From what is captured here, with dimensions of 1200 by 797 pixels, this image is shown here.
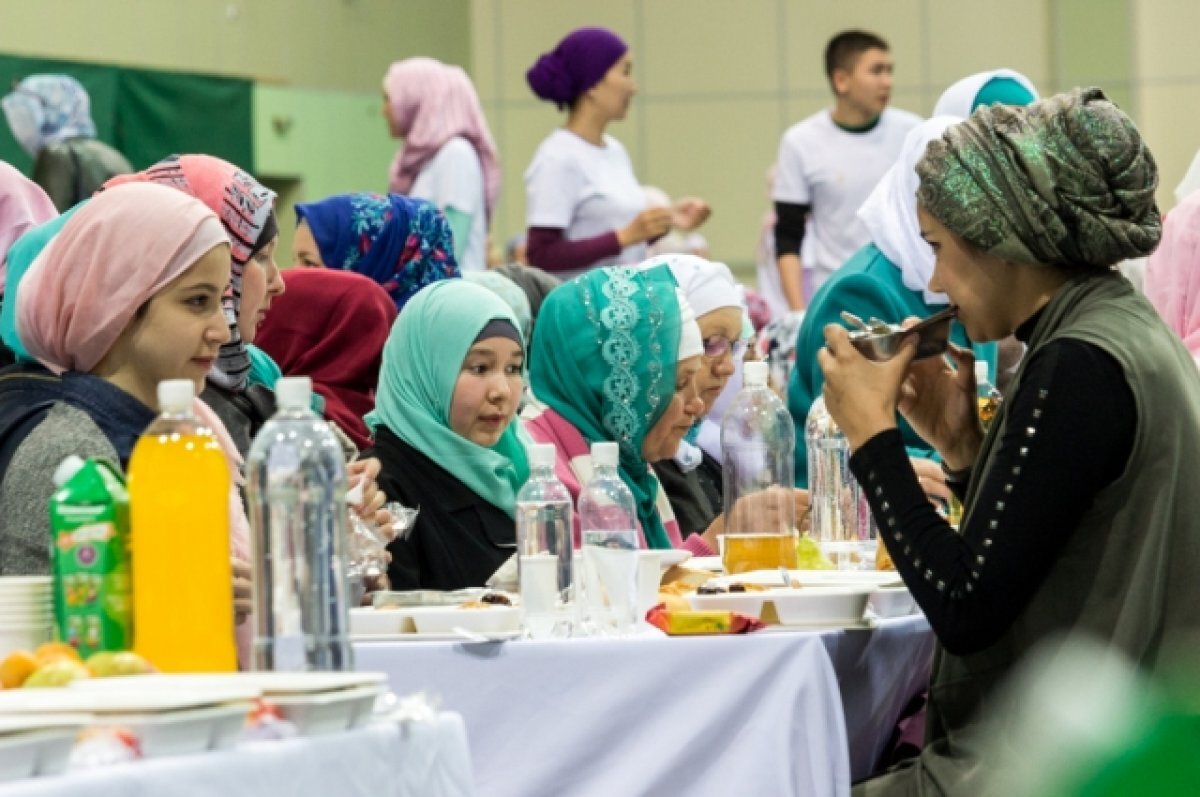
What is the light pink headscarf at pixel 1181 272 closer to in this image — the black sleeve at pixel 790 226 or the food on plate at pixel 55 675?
the food on plate at pixel 55 675

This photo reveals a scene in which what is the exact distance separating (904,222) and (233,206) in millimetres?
1723

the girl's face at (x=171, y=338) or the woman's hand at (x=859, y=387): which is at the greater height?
the girl's face at (x=171, y=338)

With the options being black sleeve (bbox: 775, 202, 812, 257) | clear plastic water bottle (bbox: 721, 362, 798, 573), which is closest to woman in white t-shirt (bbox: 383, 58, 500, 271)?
black sleeve (bbox: 775, 202, 812, 257)

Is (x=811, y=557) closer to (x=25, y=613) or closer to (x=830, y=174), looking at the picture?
(x=25, y=613)

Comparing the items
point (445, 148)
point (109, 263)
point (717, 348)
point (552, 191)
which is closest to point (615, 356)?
point (717, 348)

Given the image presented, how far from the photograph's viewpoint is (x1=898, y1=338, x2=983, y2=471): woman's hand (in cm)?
271

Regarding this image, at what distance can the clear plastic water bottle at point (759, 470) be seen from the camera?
3053mm

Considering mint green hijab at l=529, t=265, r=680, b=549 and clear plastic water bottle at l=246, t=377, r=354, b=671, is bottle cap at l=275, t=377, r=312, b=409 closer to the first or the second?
clear plastic water bottle at l=246, t=377, r=354, b=671

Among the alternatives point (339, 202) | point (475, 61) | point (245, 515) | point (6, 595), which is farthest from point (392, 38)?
point (6, 595)

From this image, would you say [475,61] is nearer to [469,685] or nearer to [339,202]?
[339,202]

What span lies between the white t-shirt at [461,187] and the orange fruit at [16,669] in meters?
5.16

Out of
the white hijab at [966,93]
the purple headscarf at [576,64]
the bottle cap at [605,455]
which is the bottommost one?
the bottle cap at [605,455]

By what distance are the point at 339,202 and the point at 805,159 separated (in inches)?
117

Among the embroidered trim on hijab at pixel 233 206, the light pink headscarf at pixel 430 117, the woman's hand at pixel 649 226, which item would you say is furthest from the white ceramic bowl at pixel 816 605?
the light pink headscarf at pixel 430 117
